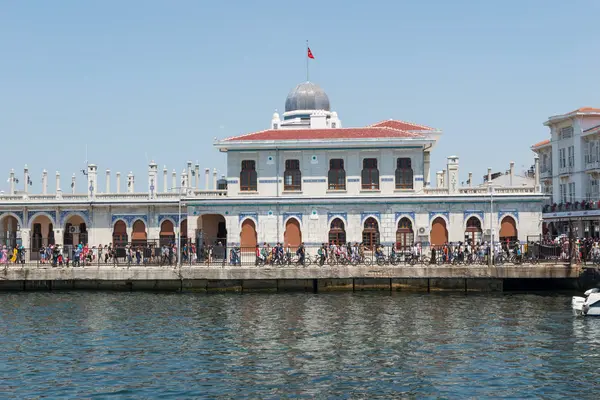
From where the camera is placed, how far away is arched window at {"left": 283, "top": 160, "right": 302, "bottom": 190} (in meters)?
50.8

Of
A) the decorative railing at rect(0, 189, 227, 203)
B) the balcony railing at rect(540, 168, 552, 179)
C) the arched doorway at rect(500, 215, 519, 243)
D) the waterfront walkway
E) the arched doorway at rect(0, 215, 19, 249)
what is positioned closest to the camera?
the waterfront walkway

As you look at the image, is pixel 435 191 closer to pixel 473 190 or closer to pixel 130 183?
pixel 473 190

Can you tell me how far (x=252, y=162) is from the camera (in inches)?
2014

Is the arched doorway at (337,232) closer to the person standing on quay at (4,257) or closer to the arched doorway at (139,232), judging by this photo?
the arched doorway at (139,232)

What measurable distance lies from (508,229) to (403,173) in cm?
738

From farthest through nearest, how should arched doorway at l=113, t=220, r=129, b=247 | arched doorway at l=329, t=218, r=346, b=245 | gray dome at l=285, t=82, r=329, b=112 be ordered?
gray dome at l=285, t=82, r=329, b=112 → arched doorway at l=113, t=220, r=129, b=247 → arched doorway at l=329, t=218, r=346, b=245

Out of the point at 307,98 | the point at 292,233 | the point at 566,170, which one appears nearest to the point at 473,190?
the point at 292,233

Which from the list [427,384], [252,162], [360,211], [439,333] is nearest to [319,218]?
[360,211]

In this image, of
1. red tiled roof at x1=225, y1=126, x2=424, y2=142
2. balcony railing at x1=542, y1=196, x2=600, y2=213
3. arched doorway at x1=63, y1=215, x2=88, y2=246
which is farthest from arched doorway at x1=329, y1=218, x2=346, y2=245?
balcony railing at x1=542, y1=196, x2=600, y2=213

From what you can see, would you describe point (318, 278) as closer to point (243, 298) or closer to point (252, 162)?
point (243, 298)

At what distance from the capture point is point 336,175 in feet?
166

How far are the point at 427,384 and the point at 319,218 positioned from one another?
28.5 m

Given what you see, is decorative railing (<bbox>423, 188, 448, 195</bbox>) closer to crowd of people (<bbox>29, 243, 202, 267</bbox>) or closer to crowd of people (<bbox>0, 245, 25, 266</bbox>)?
crowd of people (<bbox>29, 243, 202, 267</bbox>)

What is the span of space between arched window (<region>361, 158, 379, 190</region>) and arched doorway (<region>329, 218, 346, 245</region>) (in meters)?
2.85
